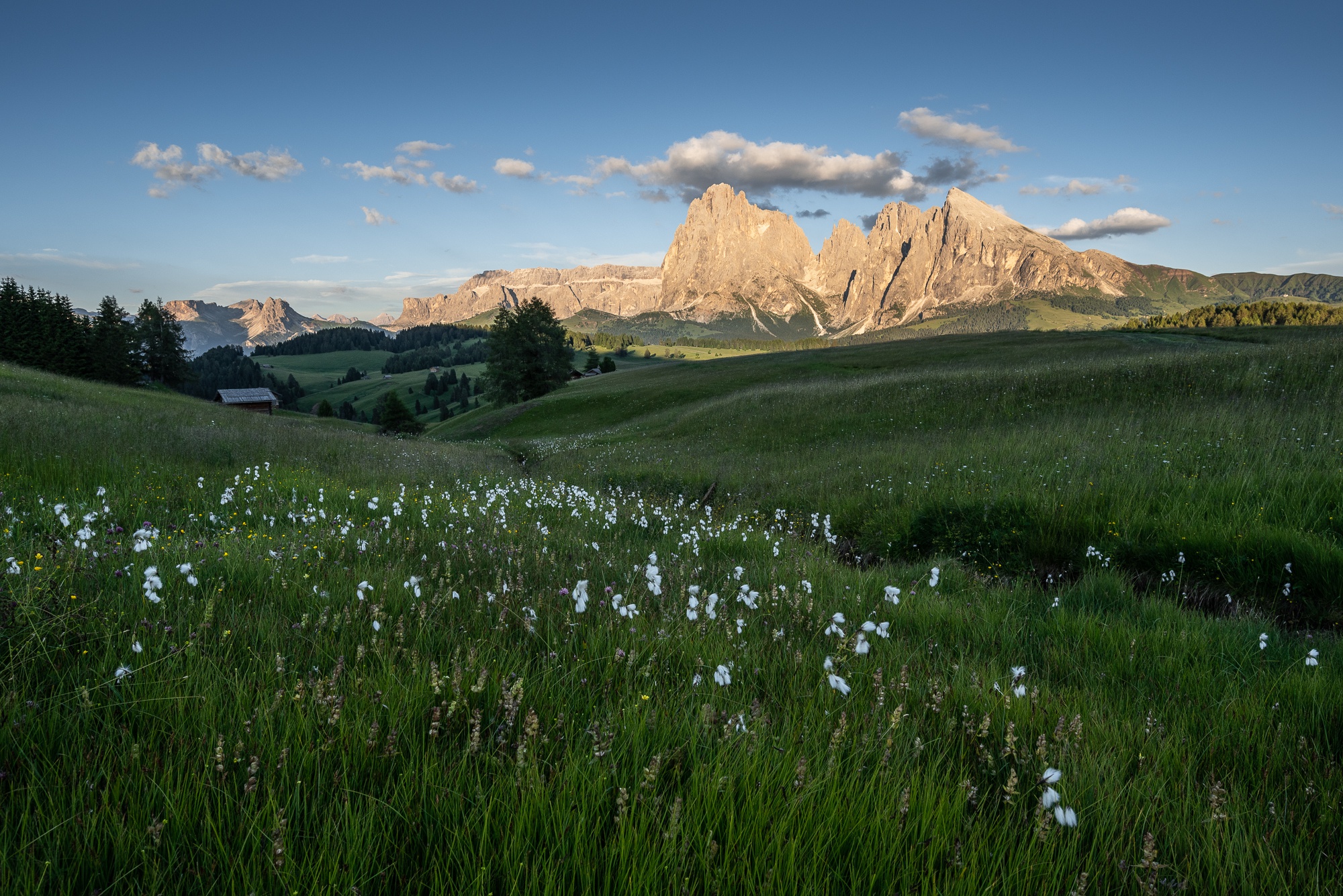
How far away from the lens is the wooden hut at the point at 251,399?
102 meters

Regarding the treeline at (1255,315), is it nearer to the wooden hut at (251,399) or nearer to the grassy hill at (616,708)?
the grassy hill at (616,708)

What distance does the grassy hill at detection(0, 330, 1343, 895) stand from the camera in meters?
1.81

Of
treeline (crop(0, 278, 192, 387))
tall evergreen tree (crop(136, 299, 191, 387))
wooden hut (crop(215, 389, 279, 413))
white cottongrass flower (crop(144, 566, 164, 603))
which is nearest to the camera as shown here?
white cottongrass flower (crop(144, 566, 164, 603))

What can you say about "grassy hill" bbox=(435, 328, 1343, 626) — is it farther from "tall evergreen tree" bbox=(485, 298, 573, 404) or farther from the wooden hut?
the wooden hut

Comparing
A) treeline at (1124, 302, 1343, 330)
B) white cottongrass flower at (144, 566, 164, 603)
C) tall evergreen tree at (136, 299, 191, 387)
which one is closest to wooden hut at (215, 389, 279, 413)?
tall evergreen tree at (136, 299, 191, 387)

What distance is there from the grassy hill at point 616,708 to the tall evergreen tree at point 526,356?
67.8m

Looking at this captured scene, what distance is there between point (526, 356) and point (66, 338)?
50327 millimetres

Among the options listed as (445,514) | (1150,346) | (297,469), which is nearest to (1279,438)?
(445,514)

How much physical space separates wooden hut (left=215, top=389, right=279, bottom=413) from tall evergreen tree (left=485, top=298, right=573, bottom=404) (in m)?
53.8

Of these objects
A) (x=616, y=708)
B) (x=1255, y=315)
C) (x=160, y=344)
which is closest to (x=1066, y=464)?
(x=616, y=708)

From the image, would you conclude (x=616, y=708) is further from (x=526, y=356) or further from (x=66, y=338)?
(x=66, y=338)

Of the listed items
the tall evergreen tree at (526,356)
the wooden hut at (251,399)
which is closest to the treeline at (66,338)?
the wooden hut at (251,399)

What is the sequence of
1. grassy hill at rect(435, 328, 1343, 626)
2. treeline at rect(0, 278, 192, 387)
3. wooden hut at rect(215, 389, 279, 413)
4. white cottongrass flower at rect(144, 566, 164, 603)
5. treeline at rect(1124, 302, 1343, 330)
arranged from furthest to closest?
treeline at rect(1124, 302, 1343, 330) → wooden hut at rect(215, 389, 279, 413) → treeline at rect(0, 278, 192, 387) → grassy hill at rect(435, 328, 1343, 626) → white cottongrass flower at rect(144, 566, 164, 603)

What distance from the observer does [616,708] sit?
2.75 m
